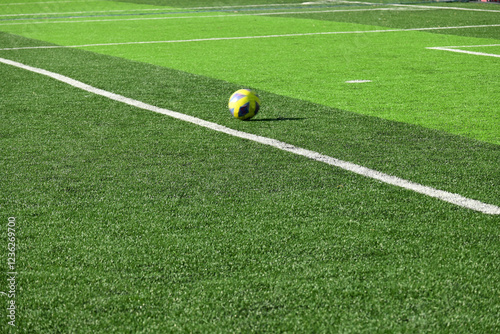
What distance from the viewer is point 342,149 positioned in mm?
5461

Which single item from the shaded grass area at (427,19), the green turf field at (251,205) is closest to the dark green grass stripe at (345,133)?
the green turf field at (251,205)

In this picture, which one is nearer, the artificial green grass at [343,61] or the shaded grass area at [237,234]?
the shaded grass area at [237,234]

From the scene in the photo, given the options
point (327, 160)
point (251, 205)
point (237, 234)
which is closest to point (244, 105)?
point (327, 160)

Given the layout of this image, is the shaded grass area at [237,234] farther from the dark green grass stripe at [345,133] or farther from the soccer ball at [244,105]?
the soccer ball at [244,105]

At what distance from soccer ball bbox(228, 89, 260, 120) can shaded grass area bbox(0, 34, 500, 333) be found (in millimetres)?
226

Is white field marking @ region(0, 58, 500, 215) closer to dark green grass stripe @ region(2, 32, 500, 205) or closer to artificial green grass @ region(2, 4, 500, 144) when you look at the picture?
dark green grass stripe @ region(2, 32, 500, 205)

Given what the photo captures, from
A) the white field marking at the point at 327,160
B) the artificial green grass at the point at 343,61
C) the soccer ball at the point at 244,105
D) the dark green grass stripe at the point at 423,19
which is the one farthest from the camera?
the dark green grass stripe at the point at 423,19

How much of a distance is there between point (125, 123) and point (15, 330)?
4.01 meters

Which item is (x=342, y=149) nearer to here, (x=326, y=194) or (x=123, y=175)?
(x=326, y=194)

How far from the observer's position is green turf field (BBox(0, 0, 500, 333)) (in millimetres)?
2846

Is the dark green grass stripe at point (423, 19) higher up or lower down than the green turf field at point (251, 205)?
lower down

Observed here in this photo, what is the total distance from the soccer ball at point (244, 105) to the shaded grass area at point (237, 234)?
0.23 meters

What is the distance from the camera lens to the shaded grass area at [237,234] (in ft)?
9.20

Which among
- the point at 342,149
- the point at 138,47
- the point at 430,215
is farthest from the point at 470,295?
the point at 138,47
